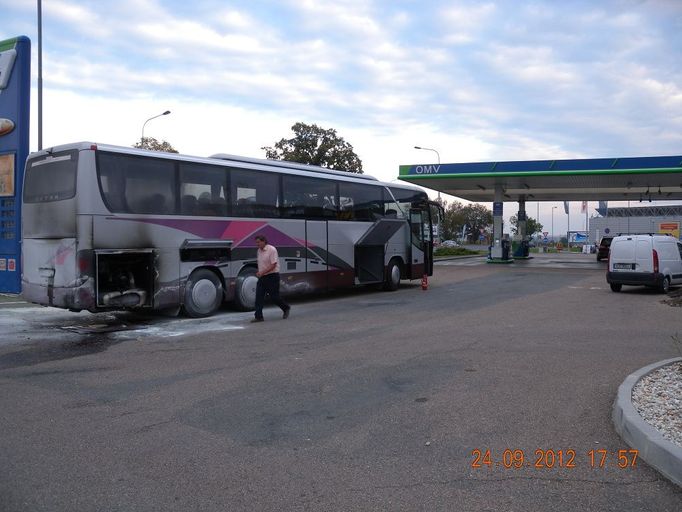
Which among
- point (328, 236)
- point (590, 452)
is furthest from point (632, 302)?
point (590, 452)

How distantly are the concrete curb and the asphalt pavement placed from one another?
9 cm

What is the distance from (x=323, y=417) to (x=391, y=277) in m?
12.7

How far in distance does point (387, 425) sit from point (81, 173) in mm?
7674

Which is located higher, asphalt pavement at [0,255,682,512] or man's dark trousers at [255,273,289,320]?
man's dark trousers at [255,273,289,320]

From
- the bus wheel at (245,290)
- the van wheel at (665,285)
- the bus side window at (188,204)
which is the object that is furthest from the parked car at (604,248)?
the bus side window at (188,204)

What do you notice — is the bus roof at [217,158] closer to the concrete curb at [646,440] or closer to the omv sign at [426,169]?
the concrete curb at [646,440]

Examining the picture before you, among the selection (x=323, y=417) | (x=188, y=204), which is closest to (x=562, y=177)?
(x=188, y=204)

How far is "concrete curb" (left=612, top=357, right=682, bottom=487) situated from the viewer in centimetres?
396

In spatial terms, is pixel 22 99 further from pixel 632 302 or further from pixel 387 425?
pixel 632 302

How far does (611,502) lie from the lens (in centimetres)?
369

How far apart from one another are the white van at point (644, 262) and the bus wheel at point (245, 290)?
11.3 meters

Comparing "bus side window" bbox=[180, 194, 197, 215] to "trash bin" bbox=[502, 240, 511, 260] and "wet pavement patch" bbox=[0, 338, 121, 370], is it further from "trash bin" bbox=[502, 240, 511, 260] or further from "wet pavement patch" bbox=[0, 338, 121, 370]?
"trash bin" bbox=[502, 240, 511, 260]

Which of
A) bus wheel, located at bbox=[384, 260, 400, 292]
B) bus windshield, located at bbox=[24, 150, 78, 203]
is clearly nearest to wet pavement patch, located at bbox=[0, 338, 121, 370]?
bus windshield, located at bbox=[24, 150, 78, 203]

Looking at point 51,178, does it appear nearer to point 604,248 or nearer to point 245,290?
point 245,290
